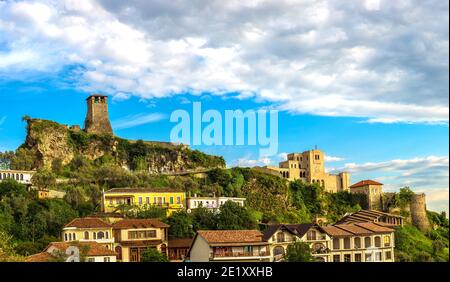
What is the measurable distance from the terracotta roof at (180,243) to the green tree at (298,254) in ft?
17.5

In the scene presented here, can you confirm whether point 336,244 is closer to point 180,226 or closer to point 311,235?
point 311,235

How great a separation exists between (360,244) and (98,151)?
19159mm

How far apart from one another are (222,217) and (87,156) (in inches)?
539

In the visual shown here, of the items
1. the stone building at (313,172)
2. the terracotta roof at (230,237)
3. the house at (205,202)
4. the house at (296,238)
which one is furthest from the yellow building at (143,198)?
the stone building at (313,172)

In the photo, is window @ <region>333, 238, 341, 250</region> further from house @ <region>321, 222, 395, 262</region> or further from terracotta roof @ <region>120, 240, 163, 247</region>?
terracotta roof @ <region>120, 240, 163, 247</region>

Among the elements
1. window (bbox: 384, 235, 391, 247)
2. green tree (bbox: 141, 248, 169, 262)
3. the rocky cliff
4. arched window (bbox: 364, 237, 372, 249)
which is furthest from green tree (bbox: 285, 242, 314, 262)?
→ the rocky cliff

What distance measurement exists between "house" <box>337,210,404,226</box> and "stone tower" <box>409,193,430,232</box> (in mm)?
2897

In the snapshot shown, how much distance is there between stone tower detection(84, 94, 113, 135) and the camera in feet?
137

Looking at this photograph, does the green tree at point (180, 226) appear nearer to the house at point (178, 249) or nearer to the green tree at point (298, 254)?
the house at point (178, 249)

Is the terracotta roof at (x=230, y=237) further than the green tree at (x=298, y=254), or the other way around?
the terracotta roof at (x=230, y=237)

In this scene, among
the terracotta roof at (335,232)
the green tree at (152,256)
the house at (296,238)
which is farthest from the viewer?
the terracotta roof at (335,232)

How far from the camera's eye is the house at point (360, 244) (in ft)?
83.6

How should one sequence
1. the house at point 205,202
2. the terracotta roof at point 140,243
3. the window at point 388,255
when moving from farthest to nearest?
the house at point 205,202
the window at point 388,255
the terracotta roof at point 140,243
